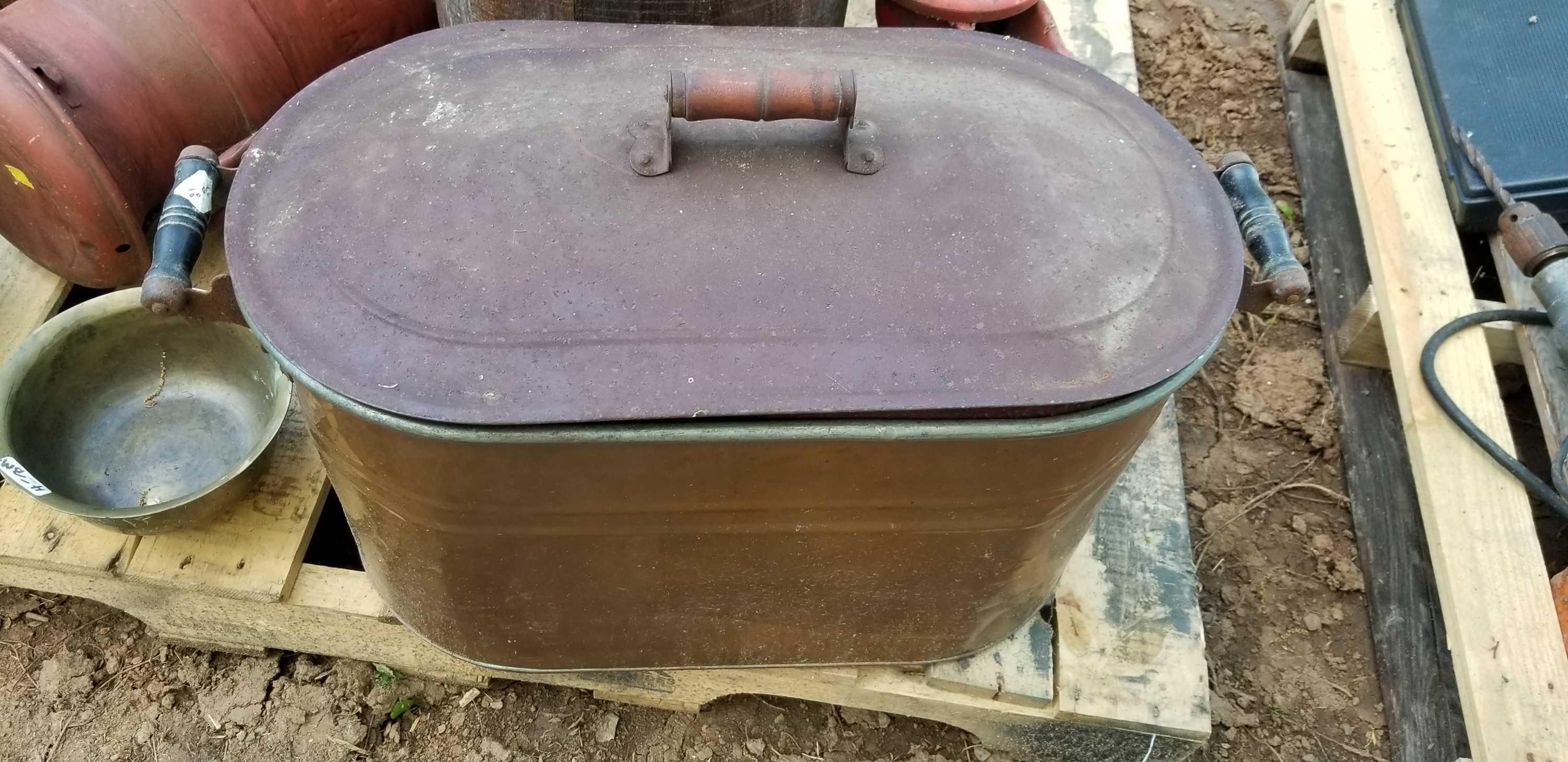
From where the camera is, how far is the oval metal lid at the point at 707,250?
99cm

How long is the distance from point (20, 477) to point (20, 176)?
584mm

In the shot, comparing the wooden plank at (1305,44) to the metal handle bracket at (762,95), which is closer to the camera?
the metal handle bracket at (762,95)

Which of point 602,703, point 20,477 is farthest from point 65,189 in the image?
point 602,703

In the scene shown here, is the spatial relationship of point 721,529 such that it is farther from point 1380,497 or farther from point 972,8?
point 1380,497

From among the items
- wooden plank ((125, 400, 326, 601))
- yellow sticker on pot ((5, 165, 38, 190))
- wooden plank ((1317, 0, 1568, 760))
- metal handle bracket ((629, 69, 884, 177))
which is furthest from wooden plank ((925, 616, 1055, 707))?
yellow sticker on pot ((5, 165, 38, 190))

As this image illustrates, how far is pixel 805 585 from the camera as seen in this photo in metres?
1.34

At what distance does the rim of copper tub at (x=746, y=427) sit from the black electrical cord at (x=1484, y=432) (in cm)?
108

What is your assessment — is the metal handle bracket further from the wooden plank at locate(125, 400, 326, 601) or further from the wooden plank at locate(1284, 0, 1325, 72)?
the wooden plank at locate(1284, 0, 1325, 72)

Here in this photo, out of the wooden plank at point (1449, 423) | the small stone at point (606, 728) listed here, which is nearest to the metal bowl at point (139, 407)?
the small stone at point (606, 728)

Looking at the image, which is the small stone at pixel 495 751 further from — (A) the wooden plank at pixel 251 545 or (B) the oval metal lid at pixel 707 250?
(B) the oval metal lid at pixel 707 250

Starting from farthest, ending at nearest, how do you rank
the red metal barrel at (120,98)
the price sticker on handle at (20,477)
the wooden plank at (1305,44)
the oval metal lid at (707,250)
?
the wooden plank at (1305,44) < the red metal barrel at (120,98) < the price sticker on handle at (20,477) < the oval metal lid at (707,250)

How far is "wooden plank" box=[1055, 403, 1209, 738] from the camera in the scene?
4.98 feet

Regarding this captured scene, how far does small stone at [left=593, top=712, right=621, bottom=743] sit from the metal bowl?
0.72 m

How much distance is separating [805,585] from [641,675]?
447 millimetres
